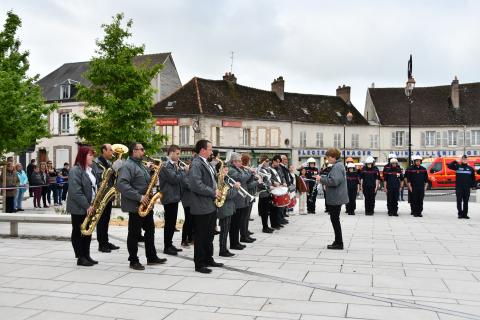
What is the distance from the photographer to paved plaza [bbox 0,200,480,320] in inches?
209

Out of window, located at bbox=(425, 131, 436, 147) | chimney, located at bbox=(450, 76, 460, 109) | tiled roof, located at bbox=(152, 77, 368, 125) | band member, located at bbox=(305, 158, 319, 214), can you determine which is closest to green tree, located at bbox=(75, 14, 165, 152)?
band member, located at bbox=(305, 158, 319, 214)

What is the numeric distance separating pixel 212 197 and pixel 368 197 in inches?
405

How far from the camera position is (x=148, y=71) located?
67.8 ft

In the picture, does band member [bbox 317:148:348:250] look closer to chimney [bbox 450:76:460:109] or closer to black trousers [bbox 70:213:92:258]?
black trousers [bbox 70:213:92:258]

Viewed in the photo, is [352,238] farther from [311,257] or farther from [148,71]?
[148,71]

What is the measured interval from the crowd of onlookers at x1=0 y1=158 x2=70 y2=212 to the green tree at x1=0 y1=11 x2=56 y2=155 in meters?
0.95

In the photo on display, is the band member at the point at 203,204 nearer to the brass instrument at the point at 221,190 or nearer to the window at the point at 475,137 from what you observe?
the brass instrument at the point at 221,190

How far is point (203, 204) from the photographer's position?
7.40 meters

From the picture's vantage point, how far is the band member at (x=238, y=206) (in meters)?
9.41

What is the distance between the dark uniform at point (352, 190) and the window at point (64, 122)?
34302mm

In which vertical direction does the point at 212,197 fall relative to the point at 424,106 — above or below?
below

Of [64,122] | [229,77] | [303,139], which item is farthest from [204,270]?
[303,139]

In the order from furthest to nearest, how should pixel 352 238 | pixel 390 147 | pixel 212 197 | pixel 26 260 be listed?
pixel 390 147, pixel 352 238, pixel 26 260, pixel 212 197

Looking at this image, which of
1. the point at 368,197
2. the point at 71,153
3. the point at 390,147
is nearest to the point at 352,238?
the point at 368,197
